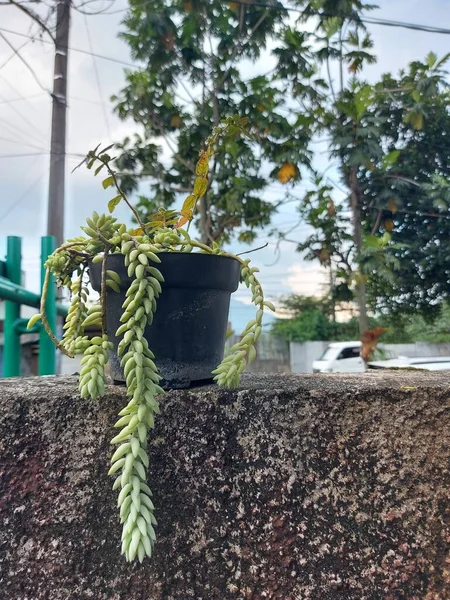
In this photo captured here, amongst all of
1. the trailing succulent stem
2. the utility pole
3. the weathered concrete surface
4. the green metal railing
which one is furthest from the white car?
the trailing succulent stem

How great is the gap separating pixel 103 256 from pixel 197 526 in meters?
0.37

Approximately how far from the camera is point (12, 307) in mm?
1552

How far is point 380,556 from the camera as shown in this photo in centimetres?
55

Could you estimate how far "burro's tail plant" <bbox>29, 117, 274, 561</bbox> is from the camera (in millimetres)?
477

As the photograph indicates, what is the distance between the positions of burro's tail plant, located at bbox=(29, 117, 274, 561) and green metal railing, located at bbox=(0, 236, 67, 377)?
846 mm

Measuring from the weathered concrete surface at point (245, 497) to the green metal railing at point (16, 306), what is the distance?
938 millimetres

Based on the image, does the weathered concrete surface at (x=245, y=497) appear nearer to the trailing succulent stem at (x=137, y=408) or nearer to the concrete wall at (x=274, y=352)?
the trailing succulent stem at (x=137, y=408)

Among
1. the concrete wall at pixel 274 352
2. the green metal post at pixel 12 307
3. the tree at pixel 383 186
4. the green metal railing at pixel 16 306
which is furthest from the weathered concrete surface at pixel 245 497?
the concrete wall at pixel 274 352

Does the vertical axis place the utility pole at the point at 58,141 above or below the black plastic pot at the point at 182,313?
above

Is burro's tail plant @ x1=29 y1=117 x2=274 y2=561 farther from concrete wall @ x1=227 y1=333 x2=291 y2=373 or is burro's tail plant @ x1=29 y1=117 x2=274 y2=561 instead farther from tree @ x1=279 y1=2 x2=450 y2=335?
concrete wall @ x1=227 y1=333 x2=291 y2=373

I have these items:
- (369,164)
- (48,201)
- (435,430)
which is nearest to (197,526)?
(435,430)

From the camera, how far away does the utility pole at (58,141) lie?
3.85 meters

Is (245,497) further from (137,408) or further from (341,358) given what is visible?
(341,358)

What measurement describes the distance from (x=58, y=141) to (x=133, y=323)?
3981mm
